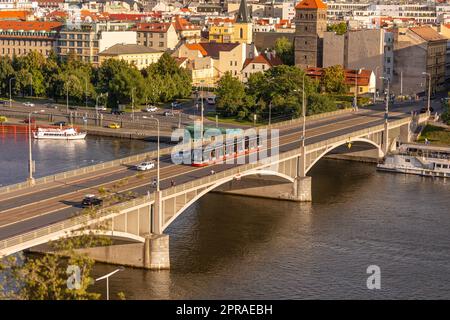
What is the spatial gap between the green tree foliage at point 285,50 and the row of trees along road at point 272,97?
19.1 meters

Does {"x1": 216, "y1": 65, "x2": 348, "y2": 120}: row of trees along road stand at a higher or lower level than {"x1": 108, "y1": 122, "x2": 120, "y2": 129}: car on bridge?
higher

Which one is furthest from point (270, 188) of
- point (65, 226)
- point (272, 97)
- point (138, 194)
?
point (272, 97)

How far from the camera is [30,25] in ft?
358

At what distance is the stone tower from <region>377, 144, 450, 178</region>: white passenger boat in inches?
1341

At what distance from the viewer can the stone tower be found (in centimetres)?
9838

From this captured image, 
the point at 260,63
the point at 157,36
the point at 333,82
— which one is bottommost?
the point at 333,82

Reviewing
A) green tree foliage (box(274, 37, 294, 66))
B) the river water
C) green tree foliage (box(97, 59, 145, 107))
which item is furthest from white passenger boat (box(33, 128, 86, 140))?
green tree foliage (box(274, 37, 294, 66))

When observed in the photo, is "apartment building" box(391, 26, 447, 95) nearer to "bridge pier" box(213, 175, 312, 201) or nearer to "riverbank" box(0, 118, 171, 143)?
"riverbank" box(0, 118, 171, 143)

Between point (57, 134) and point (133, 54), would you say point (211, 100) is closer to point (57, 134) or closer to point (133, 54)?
point (133, 54)

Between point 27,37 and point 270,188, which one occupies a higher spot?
point 27,37

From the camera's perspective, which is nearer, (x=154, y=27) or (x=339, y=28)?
(x=339, y=28)

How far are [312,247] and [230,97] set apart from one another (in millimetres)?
40543

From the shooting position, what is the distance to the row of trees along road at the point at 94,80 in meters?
87.3

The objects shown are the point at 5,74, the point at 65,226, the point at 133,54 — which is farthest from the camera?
the point at 133,54
